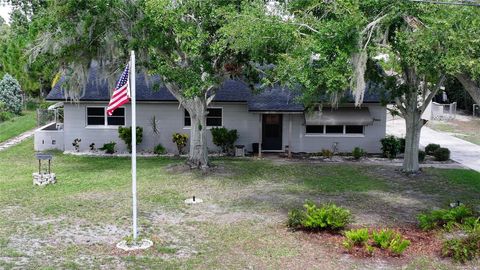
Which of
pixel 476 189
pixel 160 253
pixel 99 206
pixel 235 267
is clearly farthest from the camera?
pixel 476 189

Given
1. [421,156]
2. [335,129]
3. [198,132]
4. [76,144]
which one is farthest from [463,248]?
[76,144]

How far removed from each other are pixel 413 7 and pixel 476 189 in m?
7.86

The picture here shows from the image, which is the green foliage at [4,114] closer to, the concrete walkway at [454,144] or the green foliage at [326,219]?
the concrete walkway at [454,144]

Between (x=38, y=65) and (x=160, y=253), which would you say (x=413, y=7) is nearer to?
(x=160, y=253)

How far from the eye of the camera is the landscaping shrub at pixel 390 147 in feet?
75.0

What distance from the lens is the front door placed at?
24.3 metres

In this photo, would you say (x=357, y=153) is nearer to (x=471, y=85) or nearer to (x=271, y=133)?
(x=271, y=133)

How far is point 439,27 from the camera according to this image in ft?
36.0

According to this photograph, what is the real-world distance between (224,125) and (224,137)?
849mm

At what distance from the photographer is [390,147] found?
75.1ft

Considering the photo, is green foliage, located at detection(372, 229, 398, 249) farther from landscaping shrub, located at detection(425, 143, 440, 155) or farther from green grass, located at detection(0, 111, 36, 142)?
green grass, located at detection(0, 111, 36, 142)

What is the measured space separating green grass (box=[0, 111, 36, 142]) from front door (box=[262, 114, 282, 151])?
13.2 meters

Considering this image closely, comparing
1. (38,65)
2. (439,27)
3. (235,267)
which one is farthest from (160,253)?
(38,65)

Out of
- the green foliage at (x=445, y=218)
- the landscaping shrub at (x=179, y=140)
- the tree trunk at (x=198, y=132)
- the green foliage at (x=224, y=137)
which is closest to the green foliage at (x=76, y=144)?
the landscaping shrub at (x=179, y=140)
